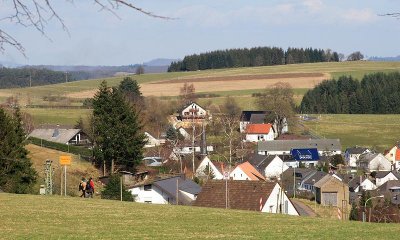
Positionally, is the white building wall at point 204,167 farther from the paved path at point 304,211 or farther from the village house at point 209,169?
the paved path at point 304,211

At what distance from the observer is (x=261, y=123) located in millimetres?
86938

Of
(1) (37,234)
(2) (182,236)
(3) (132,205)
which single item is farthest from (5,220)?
(3) (132,205)

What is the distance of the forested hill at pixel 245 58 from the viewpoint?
16025 centimetres

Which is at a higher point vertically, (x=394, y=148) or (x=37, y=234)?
(x=37, y=234)

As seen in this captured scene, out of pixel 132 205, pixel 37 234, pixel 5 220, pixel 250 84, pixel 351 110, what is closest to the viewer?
pixel 37 234

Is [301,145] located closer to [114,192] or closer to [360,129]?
[360,129]

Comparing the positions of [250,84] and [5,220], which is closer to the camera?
[5,220]

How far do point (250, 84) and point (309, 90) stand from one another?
36.9 feet

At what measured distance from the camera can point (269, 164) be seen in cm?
6538

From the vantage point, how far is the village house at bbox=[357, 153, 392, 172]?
223ft

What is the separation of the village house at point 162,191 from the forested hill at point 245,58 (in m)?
120

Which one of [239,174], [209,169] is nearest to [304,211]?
[239,174]

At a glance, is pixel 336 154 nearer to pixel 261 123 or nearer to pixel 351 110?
pixel 261 123

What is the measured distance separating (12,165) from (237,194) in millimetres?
9920
